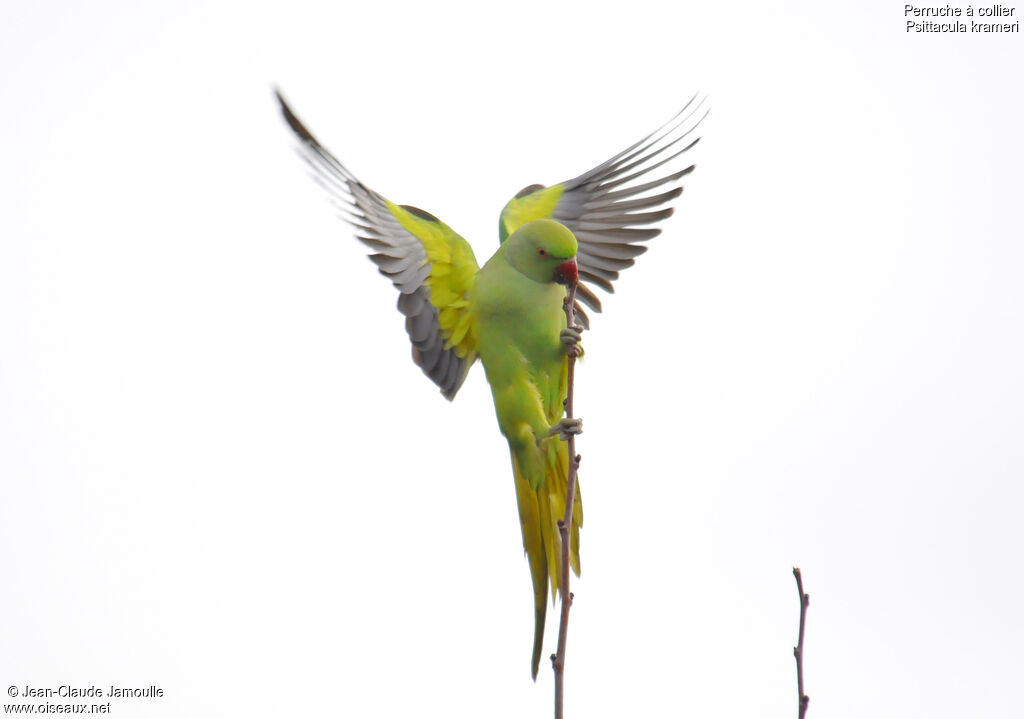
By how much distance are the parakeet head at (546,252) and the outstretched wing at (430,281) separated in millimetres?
440

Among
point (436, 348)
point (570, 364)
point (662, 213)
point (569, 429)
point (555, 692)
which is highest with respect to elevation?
point (662, 213)

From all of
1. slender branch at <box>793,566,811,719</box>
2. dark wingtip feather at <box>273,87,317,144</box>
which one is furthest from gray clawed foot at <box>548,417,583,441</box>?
dark wingtip feather at <box>273,87,317,144</box>

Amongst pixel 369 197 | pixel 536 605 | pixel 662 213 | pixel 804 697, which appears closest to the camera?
pixel 804 697

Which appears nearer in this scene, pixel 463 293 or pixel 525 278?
pixel 525 278

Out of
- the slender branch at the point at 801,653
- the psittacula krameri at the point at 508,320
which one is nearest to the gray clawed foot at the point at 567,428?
the psittacula krameri at the point at 508,320

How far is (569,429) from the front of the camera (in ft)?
10.1

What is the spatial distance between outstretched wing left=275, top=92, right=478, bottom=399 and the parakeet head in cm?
44

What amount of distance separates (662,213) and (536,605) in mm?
2086

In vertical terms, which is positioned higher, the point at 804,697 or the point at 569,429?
the point at 569,429

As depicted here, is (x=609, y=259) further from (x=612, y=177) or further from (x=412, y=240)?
(x=412, y=240)

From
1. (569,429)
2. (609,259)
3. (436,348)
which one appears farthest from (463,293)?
(569,429)

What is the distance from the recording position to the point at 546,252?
415 centimetres

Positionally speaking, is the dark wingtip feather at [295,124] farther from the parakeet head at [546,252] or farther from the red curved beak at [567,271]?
the red curved beak at [567,271]

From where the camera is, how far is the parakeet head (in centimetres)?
411
